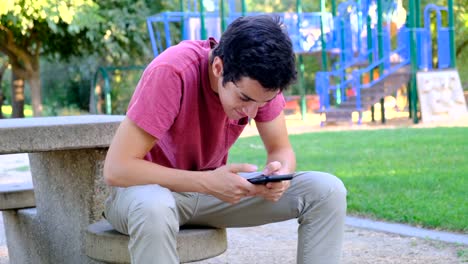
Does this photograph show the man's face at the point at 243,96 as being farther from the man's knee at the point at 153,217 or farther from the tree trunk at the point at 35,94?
the tree trunk at the point at 35,94

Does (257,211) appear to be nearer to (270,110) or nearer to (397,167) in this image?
(270,110)

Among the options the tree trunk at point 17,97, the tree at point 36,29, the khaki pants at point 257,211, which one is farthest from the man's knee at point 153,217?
the tree trunk at point 17,97

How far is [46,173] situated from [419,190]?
3.62 m

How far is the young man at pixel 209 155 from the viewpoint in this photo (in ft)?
8.79

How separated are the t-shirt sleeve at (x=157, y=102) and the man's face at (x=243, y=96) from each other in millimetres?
160

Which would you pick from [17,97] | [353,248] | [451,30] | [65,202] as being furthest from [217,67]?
[17,97]

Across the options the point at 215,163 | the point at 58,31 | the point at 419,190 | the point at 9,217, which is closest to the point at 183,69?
the point at 215,163

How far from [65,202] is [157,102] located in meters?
1.09

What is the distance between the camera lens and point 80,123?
3.33m

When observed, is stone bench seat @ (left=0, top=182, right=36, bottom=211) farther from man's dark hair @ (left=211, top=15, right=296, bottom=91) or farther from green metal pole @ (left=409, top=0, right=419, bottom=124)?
green metal pole @ (left=409, top=0, right=419, bottom=124)

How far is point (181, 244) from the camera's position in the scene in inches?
117

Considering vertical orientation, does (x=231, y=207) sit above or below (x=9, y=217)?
above

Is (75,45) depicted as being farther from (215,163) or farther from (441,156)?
(215,163)

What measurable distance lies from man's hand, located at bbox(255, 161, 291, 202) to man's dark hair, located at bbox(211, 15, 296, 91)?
13.1 inches
